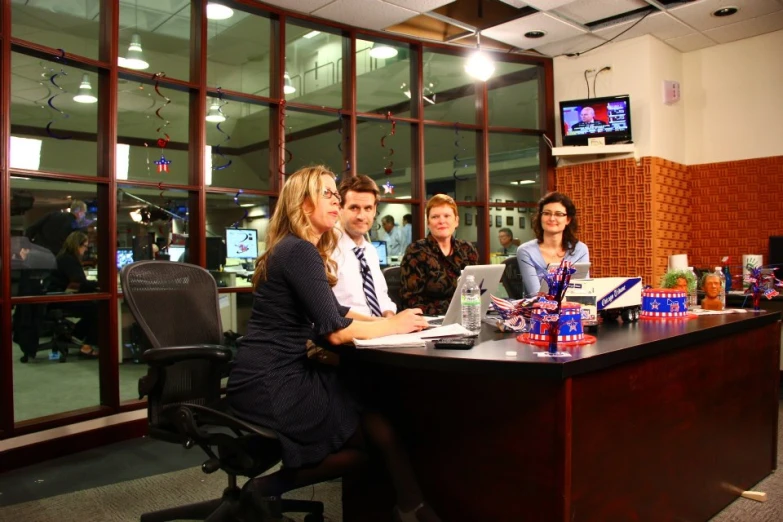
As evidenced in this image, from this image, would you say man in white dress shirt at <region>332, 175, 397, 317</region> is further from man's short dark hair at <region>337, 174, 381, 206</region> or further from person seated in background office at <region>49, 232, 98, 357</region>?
person seated in background office at <region>49, 232, 98, 357</region>

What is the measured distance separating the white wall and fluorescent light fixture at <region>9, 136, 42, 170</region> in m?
5.43

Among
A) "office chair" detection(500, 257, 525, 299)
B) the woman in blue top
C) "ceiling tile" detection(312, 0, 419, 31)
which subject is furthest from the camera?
"ceiling tile" detection(312, 0, 419, 31)

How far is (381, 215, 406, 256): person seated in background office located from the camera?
657 centimetres

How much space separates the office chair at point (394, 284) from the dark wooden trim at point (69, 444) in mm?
1857

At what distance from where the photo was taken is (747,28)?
5.18m

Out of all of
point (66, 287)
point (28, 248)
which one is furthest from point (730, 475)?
point (28, 248)

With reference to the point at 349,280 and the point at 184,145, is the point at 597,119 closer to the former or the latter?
the point at 184,145

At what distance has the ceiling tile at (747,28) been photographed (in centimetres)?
500

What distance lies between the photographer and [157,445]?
3.59 metres

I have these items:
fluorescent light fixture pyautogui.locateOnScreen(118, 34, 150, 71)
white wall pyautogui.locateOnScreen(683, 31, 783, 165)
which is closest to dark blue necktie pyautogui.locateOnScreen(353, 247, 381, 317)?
fluorescent light fixture pyautogui.locateOnScreen(118, 34, 150, 71)

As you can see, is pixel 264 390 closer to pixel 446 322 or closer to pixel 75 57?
pixel 446 322

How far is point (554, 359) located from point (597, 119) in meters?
4.39

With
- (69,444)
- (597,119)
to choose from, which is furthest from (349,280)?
(597,119)

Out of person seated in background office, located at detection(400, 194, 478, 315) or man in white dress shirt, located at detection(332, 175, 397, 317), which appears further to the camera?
person seated in background office, located at detection(400, 194, 478, 315)
